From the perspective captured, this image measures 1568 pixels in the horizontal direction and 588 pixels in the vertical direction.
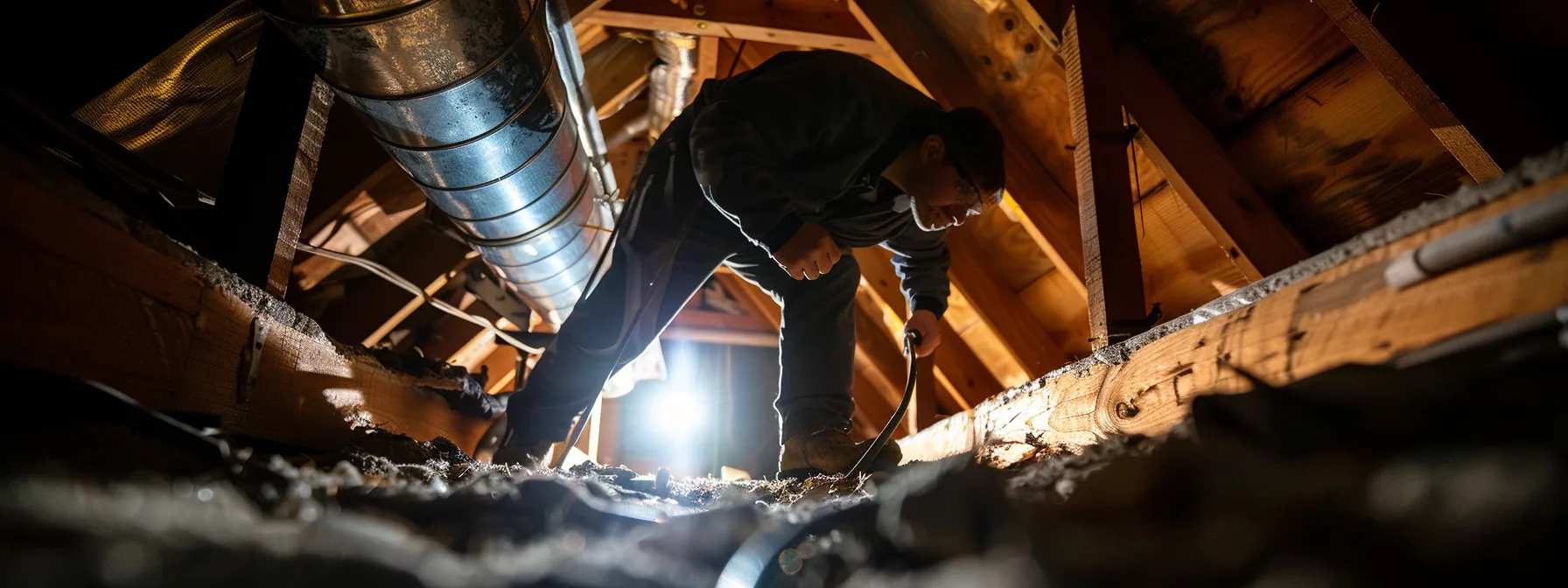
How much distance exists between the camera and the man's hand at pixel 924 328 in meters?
1.84

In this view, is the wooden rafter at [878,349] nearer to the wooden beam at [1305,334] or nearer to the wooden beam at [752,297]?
the wooden beam at [752,297]

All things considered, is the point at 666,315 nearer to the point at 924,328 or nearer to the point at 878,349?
the point at 924,328

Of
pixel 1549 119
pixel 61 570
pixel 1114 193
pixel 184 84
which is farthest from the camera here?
pixel 184 84

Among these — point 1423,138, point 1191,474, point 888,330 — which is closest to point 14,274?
point 1191,474

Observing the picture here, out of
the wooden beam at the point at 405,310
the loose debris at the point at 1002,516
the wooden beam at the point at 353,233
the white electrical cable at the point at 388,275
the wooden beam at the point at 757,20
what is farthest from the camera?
the wooden beam at the point at 405,310

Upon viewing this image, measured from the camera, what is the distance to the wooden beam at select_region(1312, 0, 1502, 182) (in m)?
1.11

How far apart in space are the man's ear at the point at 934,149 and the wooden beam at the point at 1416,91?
69cm

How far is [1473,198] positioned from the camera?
1.55ft

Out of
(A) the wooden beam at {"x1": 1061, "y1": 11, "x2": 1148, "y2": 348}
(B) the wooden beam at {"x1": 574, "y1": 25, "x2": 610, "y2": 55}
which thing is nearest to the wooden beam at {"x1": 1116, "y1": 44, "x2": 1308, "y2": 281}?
(A) the wooden beam at {"x1": 1061, "y1": 11, "x2": 1148, "y2": 348}

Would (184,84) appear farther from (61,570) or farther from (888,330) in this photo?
(888,330)

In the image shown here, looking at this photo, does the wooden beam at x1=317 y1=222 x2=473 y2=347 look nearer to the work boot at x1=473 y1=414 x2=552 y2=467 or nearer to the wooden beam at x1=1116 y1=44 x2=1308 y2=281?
the work boot at x1=473 y1=414 x2=552 y2=467

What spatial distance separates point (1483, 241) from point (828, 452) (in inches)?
47.2

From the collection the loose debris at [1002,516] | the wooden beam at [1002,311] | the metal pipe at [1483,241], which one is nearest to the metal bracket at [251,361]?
the loose debris at [1002,516]

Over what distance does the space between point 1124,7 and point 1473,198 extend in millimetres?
1393
